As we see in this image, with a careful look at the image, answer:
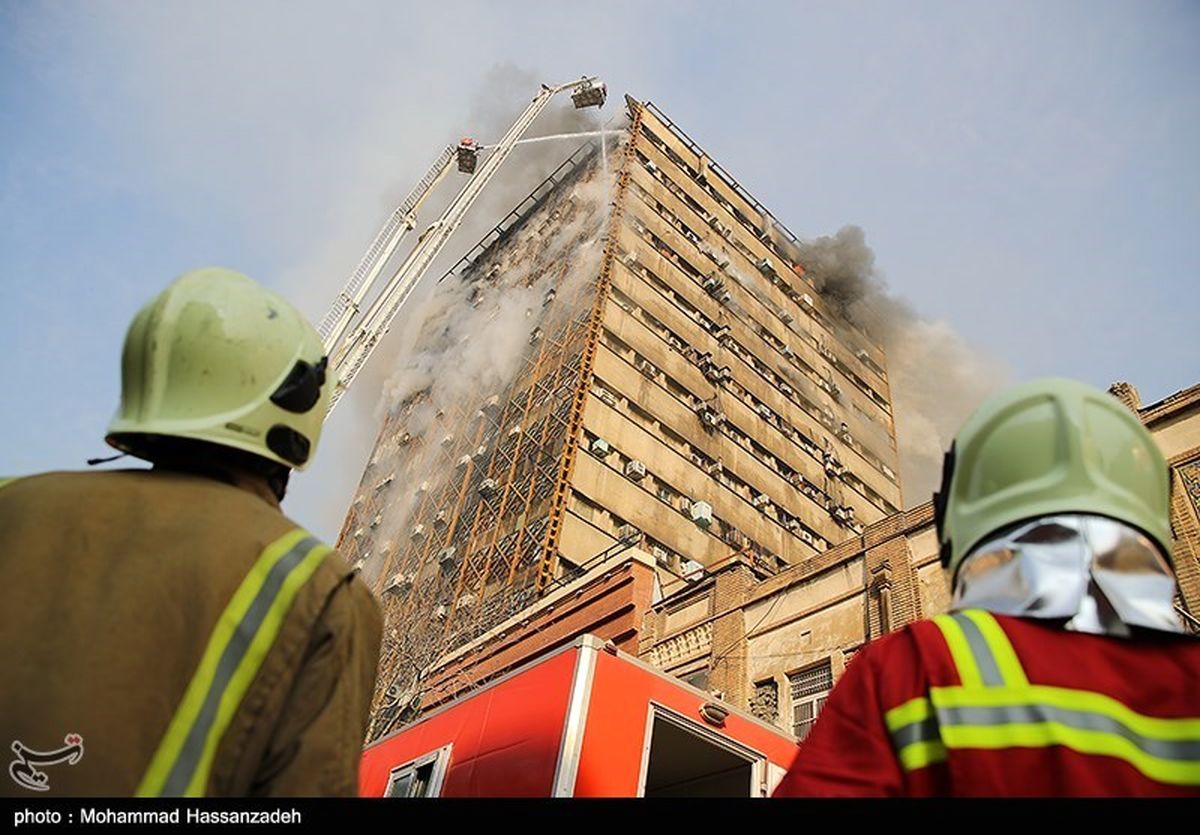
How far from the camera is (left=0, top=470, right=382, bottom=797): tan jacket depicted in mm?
1450

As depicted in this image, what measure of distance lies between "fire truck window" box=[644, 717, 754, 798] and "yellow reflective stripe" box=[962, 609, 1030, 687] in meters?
7.58

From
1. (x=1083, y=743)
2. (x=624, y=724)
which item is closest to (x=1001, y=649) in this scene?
(x=1083, y=743)

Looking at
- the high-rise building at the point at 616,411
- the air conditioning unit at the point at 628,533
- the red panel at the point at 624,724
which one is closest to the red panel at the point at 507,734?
the red panel at the point at 624,724

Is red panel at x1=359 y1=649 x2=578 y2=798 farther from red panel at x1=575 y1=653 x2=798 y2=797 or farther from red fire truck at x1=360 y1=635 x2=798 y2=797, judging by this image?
red panel at x1=575 y1=653 x2=798 y2=797

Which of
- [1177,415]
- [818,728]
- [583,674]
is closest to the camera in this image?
[818,728]

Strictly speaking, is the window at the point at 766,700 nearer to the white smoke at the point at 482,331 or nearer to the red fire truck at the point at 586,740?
the red fire truck at the point at 586,740

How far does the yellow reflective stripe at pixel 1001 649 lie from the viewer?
1.55 metres

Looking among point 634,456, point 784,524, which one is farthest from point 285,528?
point 784,524

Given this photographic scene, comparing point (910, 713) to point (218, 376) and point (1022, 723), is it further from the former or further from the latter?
point (218, 376)

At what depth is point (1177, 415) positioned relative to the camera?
42.8 feet

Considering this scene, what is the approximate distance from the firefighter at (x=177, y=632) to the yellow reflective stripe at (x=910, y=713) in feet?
3.33

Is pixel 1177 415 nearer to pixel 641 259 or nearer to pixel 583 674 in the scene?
pixel 583 674
